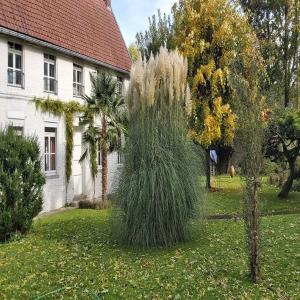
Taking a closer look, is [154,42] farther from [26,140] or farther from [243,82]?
[243,82]

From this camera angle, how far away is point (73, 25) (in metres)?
18.4

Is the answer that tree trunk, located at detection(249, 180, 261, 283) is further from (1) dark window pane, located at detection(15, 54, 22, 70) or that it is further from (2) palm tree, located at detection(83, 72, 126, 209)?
(1) dark window pane, located at detection(15, 54, 22, 70)

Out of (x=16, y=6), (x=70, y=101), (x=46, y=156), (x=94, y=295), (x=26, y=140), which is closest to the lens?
(x=94, y=295)

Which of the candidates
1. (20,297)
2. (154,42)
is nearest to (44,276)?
(20,297)

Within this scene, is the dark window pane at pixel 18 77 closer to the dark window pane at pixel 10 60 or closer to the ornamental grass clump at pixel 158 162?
the dark window pane at pixel 10 60

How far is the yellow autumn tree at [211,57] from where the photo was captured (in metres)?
18.6

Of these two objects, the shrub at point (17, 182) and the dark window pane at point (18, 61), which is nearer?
the shrub at point (17, 182)

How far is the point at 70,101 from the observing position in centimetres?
1741

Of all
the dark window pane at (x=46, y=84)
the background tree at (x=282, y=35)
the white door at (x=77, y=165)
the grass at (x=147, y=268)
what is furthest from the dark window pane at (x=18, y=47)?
the background tree at (x=282, y=35)

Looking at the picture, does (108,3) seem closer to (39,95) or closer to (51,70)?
(51,70)

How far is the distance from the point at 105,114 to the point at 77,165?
11.2 ft

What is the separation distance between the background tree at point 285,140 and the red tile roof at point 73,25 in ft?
26.5

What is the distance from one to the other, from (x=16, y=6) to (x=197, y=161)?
31.4ft


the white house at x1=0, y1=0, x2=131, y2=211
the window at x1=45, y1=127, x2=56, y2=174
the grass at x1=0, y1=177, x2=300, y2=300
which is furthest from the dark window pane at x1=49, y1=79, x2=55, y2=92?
the grass at x1=0, y1=177, x2=300, y2=300
